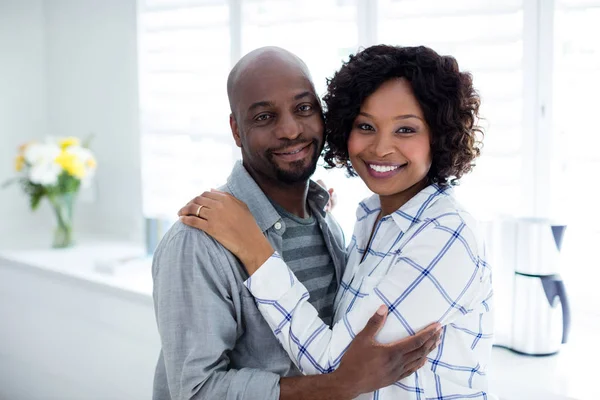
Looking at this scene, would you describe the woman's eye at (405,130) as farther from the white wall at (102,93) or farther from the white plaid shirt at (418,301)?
the white wall at (102,93)

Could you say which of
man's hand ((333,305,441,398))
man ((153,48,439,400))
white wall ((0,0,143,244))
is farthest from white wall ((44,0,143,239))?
man's hand ((333,305,441,398))

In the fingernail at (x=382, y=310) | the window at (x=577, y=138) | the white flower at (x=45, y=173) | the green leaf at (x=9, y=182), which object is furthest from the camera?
the green leaf at (x=9, y=182)

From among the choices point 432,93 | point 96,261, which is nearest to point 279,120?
point 432,93

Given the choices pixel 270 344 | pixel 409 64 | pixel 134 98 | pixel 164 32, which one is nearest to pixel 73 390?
pixel 134 98

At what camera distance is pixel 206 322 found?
3.70 feet

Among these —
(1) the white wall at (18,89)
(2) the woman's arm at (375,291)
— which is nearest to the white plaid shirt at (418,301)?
(2) the woman's arm at (375,291)

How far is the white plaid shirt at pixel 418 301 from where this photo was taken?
3.54 feet

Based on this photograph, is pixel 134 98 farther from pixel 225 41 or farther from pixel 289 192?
pixel 289 192

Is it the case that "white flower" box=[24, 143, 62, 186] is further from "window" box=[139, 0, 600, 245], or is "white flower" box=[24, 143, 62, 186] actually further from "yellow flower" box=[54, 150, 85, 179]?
"window" box=[139, 0, 600, 245]

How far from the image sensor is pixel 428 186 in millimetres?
1217

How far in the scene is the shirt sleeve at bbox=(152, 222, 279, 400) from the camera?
113 centimetres

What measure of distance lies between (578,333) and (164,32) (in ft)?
5.67

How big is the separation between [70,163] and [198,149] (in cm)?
59

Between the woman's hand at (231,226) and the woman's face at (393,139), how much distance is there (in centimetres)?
23
